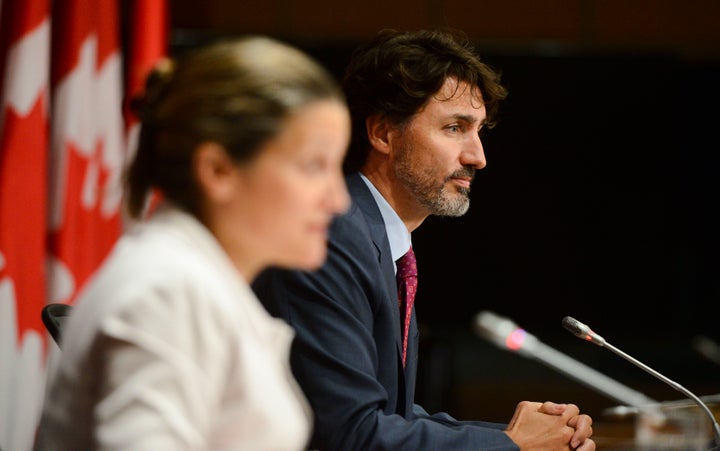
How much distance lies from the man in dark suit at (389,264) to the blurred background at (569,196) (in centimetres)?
277

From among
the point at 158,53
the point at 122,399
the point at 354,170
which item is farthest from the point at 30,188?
the point at 122,399

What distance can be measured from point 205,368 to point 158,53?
98.3 inches

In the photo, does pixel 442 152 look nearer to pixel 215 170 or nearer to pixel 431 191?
pixel 431 191

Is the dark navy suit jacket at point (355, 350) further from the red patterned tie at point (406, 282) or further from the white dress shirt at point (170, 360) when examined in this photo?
the white dress shirt at point (170, 360)

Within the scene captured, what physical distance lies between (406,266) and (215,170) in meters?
1.04

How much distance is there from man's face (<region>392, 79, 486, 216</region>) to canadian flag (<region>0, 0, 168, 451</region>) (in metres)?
0.96

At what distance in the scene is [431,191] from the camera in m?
2.00

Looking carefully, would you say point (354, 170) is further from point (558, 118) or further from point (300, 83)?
point (558, 118)

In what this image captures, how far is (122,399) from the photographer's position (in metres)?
0.89

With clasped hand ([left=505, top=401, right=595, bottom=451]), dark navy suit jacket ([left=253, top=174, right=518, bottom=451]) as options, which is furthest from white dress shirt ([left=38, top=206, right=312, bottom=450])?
clasped hand ([left=505, top=401, right=595, bottom=451])

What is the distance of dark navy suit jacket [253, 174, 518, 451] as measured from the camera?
164 centimetres

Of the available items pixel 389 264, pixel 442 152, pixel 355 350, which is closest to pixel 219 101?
pixel 355 350

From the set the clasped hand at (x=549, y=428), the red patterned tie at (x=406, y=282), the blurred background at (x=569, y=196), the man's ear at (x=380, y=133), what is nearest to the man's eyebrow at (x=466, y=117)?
the man's ear at (x=380, y=133)

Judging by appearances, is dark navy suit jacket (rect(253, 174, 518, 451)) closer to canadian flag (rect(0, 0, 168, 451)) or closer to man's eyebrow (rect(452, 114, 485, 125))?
man's eyebrow (rect(452, 114, 485, 125))
